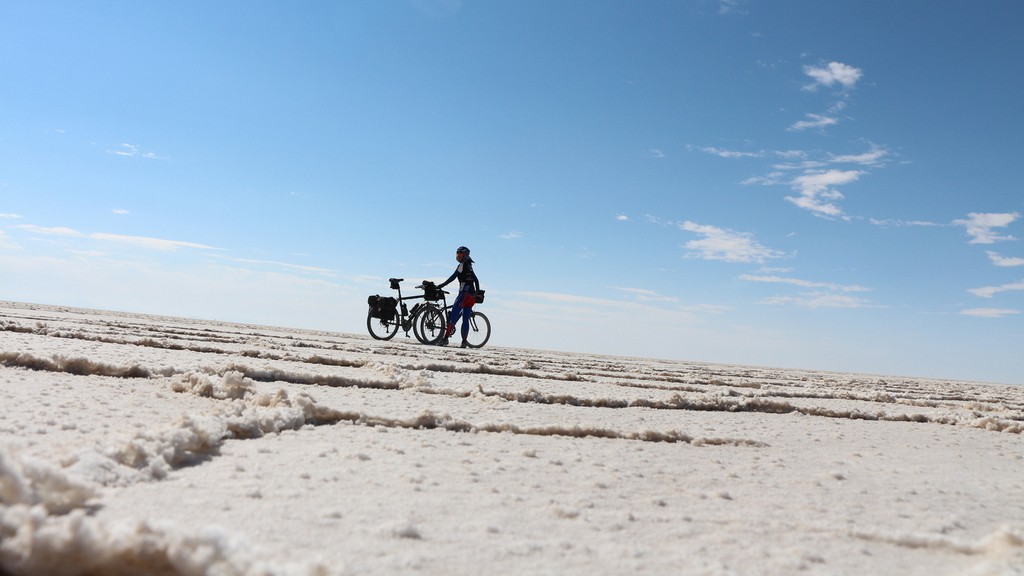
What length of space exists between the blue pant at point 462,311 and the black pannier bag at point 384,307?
140cm

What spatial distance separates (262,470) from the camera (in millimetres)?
1681

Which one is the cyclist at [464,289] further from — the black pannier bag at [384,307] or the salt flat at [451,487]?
the salt flat at [451,487]

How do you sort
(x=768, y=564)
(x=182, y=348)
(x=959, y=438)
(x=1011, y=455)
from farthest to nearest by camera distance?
(x=182, y=348)
(x=959, y=438)
(x=1011, y=455)
(x=768, y=564)

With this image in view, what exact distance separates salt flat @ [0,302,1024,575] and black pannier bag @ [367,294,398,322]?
8.69 meters

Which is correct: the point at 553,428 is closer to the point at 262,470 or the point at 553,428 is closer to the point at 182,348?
the point at 262,470

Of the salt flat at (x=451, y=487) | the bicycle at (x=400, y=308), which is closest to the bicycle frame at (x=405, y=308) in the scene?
the bicycle at (x=400, y=308)

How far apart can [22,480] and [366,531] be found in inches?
21.4

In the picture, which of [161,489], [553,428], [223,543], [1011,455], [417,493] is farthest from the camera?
[1011,455]

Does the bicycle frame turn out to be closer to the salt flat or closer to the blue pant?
the blue pant

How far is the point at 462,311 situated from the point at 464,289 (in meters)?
0.37

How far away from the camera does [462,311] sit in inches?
444

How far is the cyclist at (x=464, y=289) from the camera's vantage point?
11.2 meters

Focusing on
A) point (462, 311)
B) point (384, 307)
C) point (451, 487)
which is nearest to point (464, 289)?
point (462, 311)

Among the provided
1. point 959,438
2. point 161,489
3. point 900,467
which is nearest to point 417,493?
point 161,489
